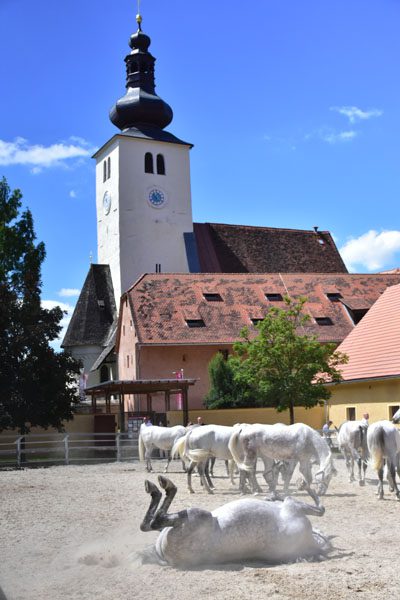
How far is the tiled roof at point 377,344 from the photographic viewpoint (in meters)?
26.5

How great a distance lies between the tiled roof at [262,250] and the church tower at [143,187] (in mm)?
1748

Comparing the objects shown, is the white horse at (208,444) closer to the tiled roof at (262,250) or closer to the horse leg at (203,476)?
the horse leg at (203,476)

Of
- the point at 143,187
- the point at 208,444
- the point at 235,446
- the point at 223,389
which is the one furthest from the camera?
the point at 143,187

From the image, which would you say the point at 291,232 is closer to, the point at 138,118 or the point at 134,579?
the point at 138,118

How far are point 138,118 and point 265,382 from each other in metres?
37.1

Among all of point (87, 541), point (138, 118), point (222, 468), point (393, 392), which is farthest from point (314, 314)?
point (87, 541)

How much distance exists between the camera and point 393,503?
13000 millimetres

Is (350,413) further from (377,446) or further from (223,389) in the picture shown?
(377,446)

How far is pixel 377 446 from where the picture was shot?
13.5 metres

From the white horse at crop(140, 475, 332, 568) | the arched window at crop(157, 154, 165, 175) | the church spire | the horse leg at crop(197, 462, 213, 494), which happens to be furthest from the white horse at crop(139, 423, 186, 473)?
the church spire

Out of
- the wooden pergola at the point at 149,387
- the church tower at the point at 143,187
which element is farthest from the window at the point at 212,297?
the church tower at the point at 143,187

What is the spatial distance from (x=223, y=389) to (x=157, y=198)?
96.3 feet

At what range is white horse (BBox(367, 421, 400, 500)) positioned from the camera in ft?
44.4

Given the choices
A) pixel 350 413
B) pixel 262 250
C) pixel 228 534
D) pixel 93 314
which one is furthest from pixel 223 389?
pixel 228 534
